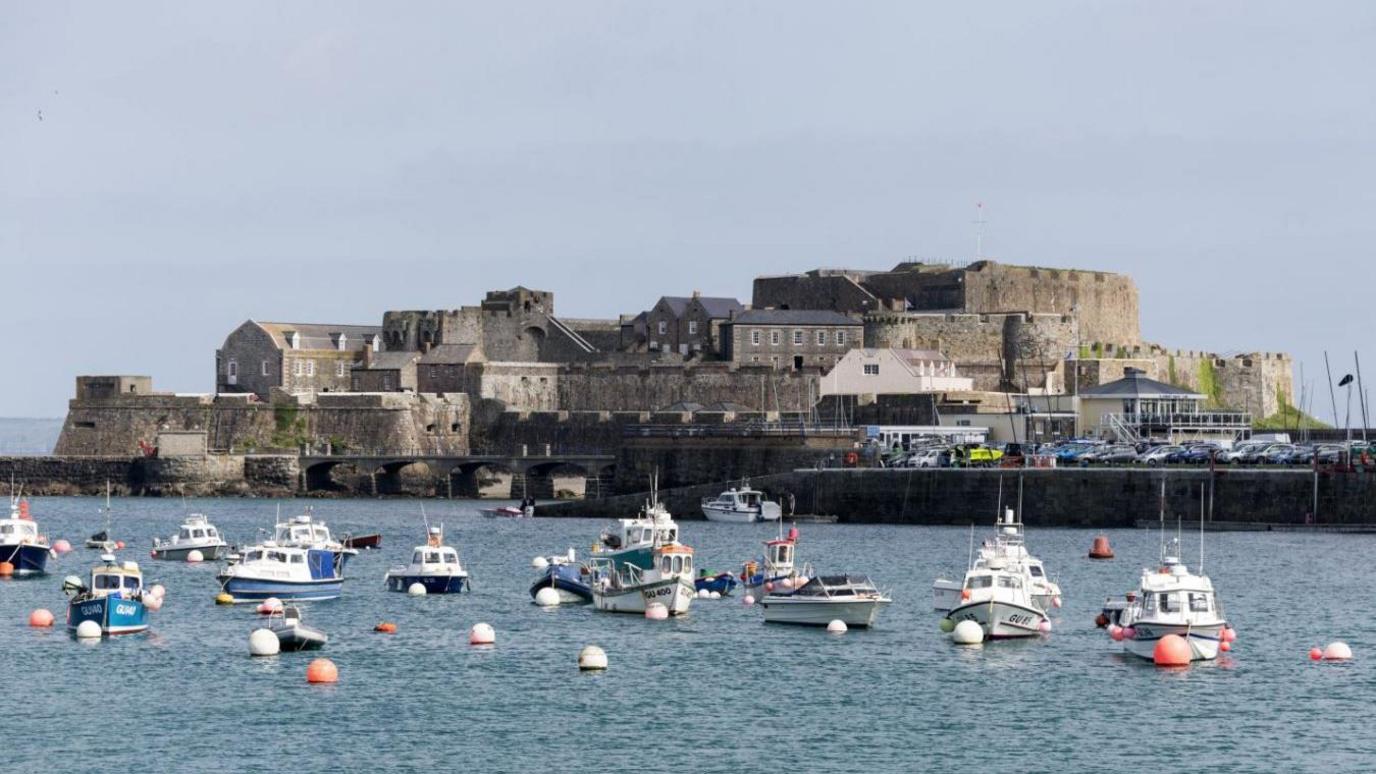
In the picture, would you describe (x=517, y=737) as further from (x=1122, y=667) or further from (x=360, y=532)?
(x=360, y=532)

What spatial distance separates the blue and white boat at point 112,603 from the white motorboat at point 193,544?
722 inches

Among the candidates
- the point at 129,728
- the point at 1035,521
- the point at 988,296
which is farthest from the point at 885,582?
the point at 988,296

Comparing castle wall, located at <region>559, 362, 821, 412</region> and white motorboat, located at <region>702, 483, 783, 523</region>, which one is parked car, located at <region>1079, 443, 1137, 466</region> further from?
castle wall, located at <region>559, 362, 821, 412</region>

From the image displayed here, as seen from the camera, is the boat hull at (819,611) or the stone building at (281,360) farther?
the stone building at (281,360)

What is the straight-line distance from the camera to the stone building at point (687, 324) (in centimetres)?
11381

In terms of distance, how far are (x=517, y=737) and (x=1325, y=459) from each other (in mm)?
44360

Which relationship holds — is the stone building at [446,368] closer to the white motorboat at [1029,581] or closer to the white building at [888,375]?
the white building at [888,375]

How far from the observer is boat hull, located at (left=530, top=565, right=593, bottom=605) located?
5538 centimetres

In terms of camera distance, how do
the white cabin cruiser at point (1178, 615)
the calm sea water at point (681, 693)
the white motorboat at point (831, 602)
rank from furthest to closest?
the white motorboat at point (831, 602) → the white cabin cruiser at point (1178, 615) → the calm sea water at point (681, 693)

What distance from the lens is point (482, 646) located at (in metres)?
46.9

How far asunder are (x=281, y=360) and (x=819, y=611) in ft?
227

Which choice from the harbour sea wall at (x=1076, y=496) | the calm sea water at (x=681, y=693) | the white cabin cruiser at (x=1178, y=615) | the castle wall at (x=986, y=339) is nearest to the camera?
the calm sea water at (x=681, y=693)

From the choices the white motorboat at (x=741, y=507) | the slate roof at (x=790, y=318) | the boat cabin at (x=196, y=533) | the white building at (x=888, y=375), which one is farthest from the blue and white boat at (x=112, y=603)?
the slate roof at (x=790, y=318)

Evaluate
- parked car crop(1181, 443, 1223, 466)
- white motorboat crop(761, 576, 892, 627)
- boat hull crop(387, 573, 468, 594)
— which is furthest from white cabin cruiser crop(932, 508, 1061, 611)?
parked car crop(1181, 443, 1223, 466)
